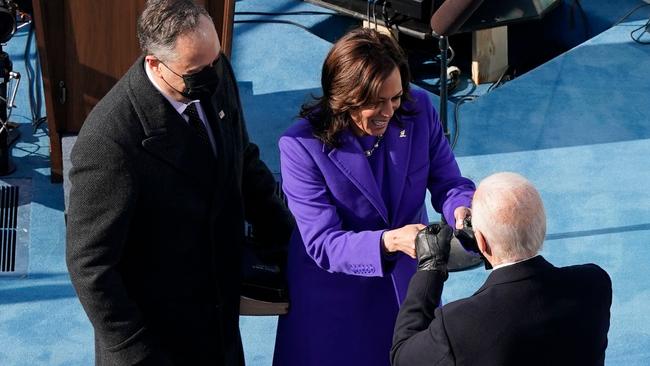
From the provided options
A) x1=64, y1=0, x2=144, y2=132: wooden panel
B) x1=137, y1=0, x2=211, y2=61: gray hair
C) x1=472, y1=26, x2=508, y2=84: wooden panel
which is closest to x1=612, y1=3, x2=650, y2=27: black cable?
x1=472, y1=26, x2=508, y2=84: wooden panel

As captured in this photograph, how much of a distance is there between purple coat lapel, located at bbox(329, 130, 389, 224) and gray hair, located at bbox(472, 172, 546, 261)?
48 centimetres

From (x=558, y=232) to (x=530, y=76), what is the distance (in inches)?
49.7

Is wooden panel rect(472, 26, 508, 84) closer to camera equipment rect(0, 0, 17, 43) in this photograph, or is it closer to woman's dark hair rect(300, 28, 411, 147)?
camera equipment rect(0, 0, 17, 43)

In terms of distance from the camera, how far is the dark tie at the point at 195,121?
238 cm

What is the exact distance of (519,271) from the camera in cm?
203

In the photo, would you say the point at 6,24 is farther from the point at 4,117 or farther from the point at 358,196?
the point at 358,196

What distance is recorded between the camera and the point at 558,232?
418cm

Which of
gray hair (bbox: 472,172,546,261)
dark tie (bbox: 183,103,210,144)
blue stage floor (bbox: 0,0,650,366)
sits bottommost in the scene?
blue stage floor (bbox: 0,0,650,366)

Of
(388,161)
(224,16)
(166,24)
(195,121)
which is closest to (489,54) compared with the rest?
(224,16)

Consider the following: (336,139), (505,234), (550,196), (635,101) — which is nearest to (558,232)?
(550,196)

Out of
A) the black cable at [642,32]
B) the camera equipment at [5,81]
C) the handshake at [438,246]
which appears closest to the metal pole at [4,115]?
the camera equipment at [5,81]

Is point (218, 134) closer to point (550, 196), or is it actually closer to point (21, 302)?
point (21, 302)

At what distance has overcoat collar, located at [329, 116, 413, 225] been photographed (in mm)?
2490

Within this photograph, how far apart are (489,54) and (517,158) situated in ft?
3.43
